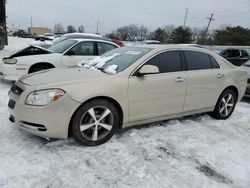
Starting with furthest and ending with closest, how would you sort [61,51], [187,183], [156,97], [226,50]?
[226,50] < [61,51] < [156,97] < [187,183]

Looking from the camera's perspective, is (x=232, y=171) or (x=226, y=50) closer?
(x=232, y=171)

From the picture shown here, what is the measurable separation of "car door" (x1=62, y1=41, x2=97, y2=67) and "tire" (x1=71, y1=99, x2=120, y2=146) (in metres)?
4.15

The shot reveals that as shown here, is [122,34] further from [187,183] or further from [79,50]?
[187,183]

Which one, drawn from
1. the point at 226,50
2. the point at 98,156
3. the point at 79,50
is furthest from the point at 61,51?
the point at 226,50

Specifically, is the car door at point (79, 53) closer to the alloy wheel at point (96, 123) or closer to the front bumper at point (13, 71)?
the front bumper at point (13, 71)

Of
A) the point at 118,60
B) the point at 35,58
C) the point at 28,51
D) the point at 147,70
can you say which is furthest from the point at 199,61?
the point at 28,51

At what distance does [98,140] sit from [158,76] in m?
1.44

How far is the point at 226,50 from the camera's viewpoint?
47.3 feet

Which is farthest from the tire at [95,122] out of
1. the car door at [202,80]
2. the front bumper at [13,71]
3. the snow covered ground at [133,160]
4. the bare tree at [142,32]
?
the bare tree at [142,32]

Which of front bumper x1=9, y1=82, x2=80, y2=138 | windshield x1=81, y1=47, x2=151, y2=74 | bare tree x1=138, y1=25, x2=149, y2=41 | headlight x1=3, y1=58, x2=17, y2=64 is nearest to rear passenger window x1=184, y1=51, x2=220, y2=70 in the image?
windshield x1=81, y1=47, x2=151, y2=74

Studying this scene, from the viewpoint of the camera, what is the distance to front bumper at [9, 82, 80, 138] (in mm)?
3627

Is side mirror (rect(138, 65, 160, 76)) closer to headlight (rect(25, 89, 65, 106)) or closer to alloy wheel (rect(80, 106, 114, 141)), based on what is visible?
alloy wheel (rect(80, 106, 114, 141))

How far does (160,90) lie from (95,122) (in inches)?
49.1

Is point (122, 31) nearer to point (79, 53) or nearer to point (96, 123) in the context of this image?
point (79, 53)
